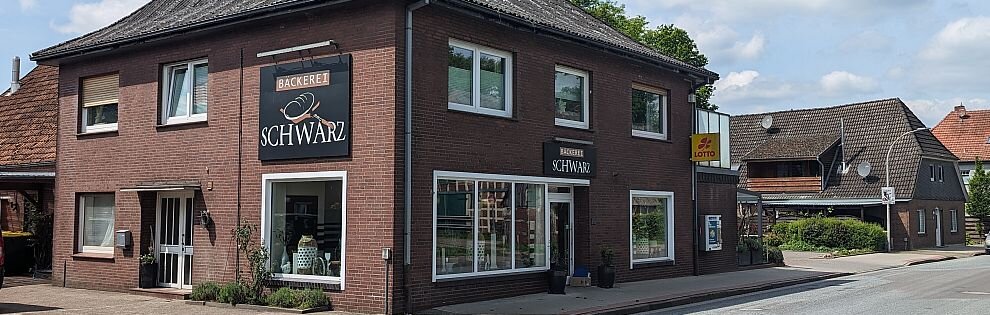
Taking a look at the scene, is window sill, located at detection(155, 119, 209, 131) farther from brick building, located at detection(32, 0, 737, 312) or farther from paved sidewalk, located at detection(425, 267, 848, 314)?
paved sidewalk, located at detection(425, 267, 848, 314)

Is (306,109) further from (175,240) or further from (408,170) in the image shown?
(175,240)

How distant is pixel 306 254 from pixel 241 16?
4153 millimetres

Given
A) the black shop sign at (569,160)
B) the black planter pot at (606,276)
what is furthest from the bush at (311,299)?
the black planter pot at (606,276)

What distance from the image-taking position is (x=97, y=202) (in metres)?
18.8

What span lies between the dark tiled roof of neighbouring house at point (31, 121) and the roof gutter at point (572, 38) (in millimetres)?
12540

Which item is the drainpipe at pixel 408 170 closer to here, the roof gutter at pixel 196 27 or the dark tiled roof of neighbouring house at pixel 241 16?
the dark tiled roof of neighbouring house at pixel 241 16

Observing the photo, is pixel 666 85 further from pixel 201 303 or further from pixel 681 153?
pixel 201 303

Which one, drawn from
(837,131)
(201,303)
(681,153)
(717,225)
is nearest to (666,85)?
(681,153)

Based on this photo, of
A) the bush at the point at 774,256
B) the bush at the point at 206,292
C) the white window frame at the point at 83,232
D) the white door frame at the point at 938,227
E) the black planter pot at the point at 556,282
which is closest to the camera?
the bush at the point at 206,292

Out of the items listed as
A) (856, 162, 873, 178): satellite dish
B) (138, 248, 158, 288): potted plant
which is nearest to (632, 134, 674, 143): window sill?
(138, 248, 158, 288): potted plant

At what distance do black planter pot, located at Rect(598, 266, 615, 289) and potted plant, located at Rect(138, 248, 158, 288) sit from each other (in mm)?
8605

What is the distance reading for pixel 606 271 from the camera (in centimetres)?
1806

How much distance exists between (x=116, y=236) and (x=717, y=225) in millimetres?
13792

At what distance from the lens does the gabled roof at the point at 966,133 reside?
5749 centimetres
